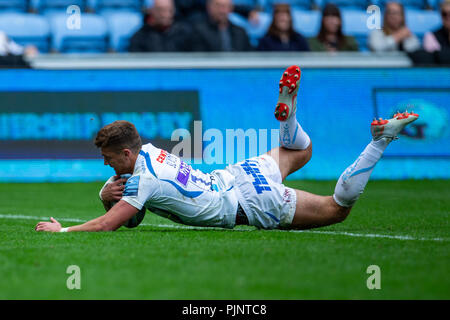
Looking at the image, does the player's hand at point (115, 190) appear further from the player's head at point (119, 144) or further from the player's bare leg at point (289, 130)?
the player's bare leg at point (289, 130)

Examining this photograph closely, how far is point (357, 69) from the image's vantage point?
14766 millimetres

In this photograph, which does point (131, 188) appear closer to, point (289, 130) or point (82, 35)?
point (289, 130)

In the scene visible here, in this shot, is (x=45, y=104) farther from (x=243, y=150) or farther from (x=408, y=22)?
(x=408, y=22)

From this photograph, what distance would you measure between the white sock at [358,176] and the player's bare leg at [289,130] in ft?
2.01

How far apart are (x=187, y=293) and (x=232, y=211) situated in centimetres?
277

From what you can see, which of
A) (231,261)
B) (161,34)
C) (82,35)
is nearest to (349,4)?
(161,34)

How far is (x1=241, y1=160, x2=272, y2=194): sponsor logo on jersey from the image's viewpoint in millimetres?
7508

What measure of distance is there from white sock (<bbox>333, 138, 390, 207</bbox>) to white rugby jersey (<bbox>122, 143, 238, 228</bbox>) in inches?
39.2

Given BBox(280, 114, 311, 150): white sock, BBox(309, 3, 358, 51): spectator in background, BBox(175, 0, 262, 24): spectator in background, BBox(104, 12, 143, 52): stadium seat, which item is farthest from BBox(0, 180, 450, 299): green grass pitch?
BBox(175, 0, 262, 24): spectator in background

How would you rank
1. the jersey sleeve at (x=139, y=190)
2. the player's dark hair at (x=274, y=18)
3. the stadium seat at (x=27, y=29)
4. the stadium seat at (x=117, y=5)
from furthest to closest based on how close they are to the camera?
the stadium seat at (x=117, y=5), the stadium seat at (x=27, y=29), the player's dark hair at (x=274, y=18), the jersey sleeve at (x=139, y=190)

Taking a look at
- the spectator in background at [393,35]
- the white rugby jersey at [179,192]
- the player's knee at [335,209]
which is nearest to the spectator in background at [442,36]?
the spectator in background at [393,35]

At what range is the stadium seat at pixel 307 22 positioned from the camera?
18.5 m

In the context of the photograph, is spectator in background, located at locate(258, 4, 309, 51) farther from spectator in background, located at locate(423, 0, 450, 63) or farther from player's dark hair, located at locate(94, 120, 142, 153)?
player's dark hair, located at locate(94, 120, 142, 153)
